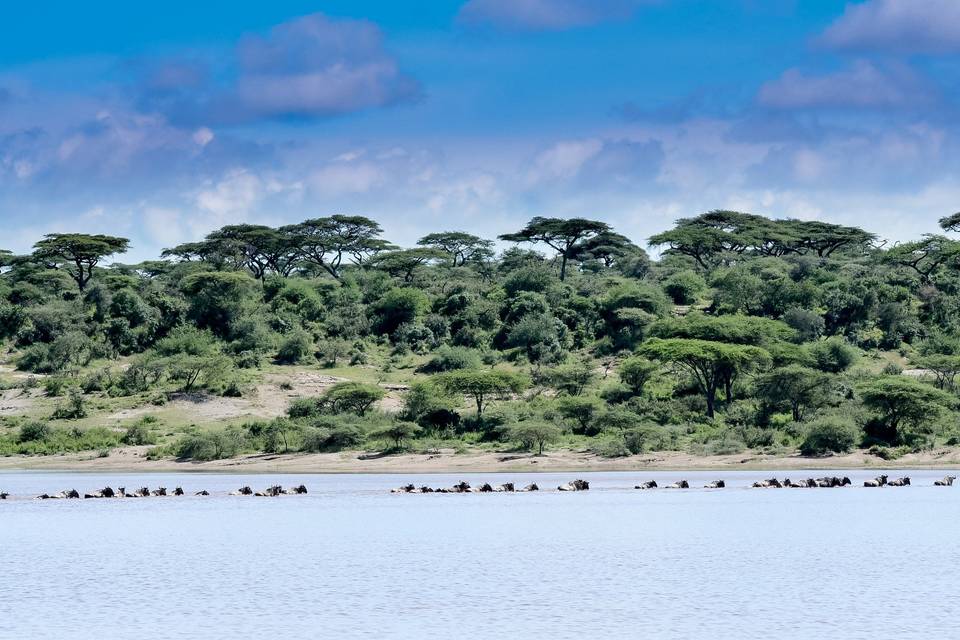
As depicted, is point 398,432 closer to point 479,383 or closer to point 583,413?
point 479,383

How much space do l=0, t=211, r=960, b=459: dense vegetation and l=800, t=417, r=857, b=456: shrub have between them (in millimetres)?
113

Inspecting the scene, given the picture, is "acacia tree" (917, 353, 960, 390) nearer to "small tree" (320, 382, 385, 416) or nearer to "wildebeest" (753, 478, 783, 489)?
"wildebeest" (753, 478, 783, 489)

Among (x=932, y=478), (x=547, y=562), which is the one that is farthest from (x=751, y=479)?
(x=547, y=562)

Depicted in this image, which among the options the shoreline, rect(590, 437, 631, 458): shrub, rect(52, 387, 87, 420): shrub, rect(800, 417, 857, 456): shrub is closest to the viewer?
the shoreline

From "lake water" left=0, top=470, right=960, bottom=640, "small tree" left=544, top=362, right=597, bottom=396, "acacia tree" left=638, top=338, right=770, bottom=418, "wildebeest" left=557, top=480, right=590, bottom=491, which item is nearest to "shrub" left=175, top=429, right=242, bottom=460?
"lake water" left=0, top=470, right=960, bottom=640

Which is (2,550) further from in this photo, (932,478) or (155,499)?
(932,478)

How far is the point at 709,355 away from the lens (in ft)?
239

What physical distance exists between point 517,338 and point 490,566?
2629 inches

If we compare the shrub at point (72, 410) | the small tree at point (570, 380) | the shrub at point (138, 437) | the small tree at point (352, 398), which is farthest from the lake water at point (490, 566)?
the small tree at point (570, 380)

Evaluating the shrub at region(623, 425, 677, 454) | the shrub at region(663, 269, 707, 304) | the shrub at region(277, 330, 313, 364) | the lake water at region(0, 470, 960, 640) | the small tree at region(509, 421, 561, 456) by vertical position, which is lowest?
the lake water at region(0, 470, 960, 640)

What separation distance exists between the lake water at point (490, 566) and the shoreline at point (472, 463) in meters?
12.5

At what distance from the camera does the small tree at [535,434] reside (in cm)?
6519

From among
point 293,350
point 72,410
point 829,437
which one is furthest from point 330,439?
point 829,437

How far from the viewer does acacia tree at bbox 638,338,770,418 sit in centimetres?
7288
